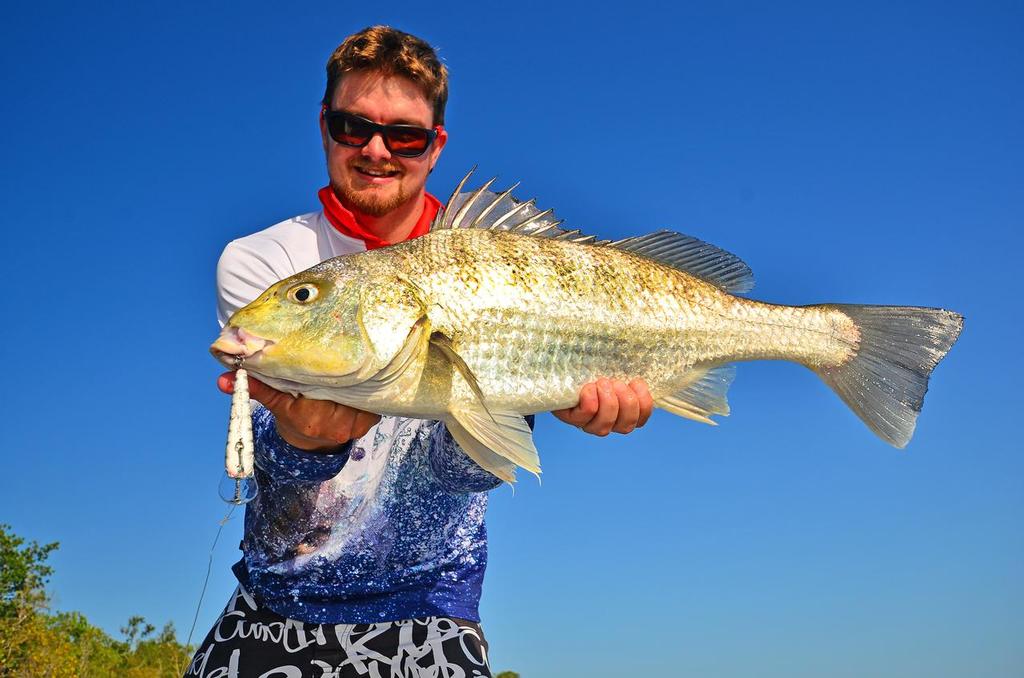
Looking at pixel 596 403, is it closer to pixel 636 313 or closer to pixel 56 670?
pixel 636 313

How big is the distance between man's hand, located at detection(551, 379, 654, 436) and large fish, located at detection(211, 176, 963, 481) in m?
0.07

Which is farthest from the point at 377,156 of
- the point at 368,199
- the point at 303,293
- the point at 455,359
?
the point at 455,359

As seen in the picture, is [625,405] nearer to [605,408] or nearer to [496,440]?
[605,408]

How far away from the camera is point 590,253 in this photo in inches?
199

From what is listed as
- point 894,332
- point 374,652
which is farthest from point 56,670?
point 894,332

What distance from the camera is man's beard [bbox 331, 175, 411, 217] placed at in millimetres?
5891

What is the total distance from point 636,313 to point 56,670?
115 feet

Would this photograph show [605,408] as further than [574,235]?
No

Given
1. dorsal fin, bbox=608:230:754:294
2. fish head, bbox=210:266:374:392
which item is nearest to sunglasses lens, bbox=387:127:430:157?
dorsal fin, bbox=608:230:754:294

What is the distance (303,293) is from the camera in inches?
169

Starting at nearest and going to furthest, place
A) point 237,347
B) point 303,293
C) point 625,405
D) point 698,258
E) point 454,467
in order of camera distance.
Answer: point 237,347 < point 303,293 < point 625,405 < point 454,467 < point 698,258

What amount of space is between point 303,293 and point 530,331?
1156 millimetres

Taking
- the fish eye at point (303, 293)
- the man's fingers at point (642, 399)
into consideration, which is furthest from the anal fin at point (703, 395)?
the fish eye at point (303, 293)

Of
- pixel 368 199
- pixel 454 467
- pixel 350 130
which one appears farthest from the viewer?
pixel 350 130
